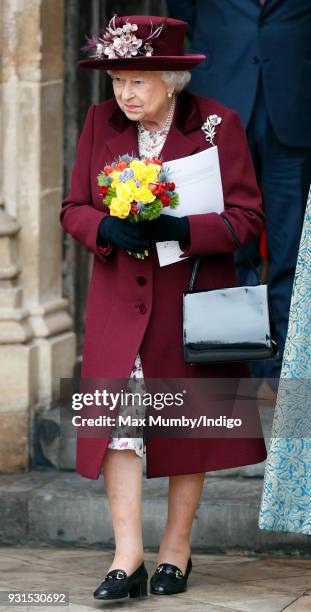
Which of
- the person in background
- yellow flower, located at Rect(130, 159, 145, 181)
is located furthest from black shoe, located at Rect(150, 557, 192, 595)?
the person in background

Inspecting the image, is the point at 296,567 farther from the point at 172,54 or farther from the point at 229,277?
the point at 172,54

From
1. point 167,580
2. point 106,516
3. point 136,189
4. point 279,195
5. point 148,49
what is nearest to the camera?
point 136,189

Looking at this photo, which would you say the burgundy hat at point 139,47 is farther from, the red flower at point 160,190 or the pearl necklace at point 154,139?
the red flower at point 160,190

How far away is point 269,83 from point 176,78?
1339 millimetres

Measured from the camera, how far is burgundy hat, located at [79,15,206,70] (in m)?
4.59

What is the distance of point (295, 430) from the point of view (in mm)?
4695

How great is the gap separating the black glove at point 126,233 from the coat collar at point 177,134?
0.82ft

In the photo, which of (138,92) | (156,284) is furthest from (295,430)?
(138,92)

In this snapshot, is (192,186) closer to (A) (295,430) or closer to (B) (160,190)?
(B) (160,190)

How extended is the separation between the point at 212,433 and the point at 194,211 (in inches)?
25.4

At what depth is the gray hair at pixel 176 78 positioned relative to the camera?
15.4 feet

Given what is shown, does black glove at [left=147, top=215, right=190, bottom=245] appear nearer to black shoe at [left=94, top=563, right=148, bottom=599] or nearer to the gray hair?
the gray hair

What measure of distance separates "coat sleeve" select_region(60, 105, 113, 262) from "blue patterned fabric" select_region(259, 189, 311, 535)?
1.84 ft

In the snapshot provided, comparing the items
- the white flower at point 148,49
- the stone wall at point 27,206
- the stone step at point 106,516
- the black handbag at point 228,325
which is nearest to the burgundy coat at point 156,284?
the black handbag at point 228,325
